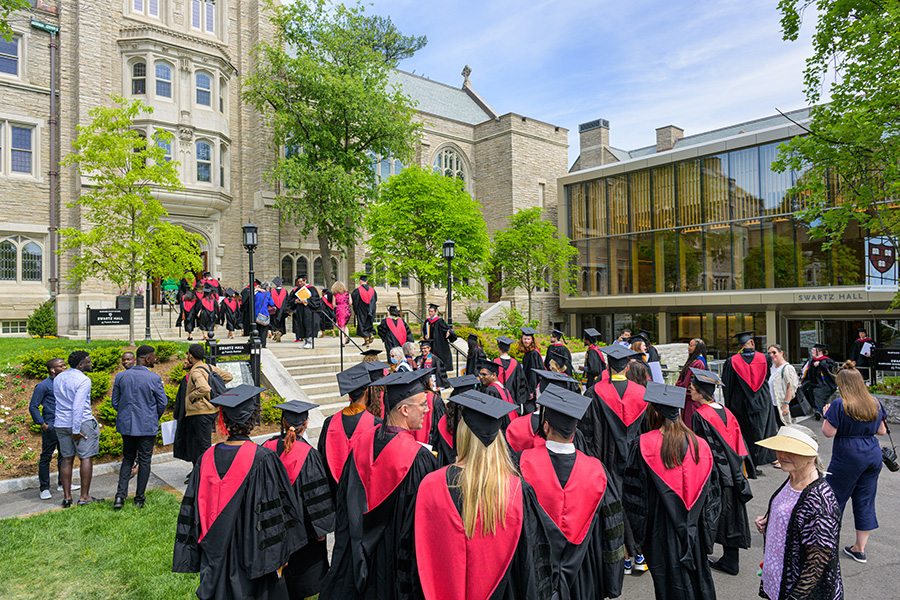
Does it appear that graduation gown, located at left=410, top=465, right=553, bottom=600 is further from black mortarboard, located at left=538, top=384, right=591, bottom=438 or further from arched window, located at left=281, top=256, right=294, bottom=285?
arched window, located at left=281, top=256, right=294, bottom=285

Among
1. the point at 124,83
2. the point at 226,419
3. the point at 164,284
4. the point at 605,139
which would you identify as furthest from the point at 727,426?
the point at 605,139

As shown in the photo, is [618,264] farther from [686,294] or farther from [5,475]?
[5,475]

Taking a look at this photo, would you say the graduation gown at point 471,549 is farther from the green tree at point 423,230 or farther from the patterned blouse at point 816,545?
the green tree at point 423,230

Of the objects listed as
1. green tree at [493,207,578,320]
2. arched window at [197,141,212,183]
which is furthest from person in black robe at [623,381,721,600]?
green tree at [493,207,578,320]

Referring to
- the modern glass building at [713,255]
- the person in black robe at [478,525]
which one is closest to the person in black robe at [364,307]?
the person in black robe at [478,525]

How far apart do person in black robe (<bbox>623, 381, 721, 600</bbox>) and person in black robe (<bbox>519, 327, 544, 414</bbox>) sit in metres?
4.64

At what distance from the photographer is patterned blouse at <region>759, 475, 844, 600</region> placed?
8.79 ft

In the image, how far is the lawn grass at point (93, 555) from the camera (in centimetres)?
442

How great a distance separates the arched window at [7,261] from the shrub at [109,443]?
15.5 meters

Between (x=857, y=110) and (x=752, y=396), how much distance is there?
7.04 m

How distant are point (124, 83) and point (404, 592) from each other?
24119 millimetres

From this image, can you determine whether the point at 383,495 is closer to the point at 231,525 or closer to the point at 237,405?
the point at 231,525

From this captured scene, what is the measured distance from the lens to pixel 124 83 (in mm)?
20797

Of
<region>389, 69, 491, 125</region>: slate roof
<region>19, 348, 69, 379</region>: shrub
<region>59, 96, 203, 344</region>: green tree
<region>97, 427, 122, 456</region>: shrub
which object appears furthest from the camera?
<region>389, 69, 491, 125</region>: slate roof
